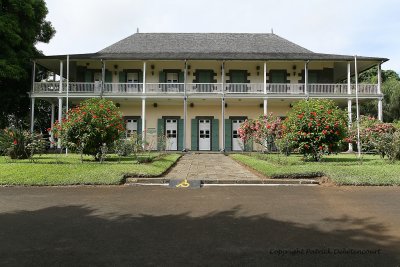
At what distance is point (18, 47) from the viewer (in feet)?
71.7

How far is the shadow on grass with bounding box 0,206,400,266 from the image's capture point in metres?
3.46

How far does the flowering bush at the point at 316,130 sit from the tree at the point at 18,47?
50.9 feet

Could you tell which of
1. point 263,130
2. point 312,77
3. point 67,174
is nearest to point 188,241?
point 67,174

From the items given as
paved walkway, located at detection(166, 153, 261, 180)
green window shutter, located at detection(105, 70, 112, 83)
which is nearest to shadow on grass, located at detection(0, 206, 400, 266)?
paved walkway, located at detection(166, 153, 261, 180)

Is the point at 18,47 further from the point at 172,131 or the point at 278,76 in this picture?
the point at 278,76

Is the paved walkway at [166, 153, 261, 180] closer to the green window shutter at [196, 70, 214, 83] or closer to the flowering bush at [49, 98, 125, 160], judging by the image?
the flowering bush at [49, 98, 125, 160]

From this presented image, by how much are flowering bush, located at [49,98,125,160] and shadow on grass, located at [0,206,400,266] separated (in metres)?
7.30

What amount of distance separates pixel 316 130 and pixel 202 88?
11.9 m

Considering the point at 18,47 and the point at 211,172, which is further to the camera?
the point at 18,47

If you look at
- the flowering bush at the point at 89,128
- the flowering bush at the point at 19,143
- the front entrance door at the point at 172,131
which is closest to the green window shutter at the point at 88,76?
the front entrance door at the point at 172,131

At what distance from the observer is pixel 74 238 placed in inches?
165

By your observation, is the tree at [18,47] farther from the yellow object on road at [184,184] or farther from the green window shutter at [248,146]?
the yellow object on road at [184,184]

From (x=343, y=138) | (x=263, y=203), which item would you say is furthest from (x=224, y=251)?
(x=343, y=138)

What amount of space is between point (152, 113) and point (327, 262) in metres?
21.2
